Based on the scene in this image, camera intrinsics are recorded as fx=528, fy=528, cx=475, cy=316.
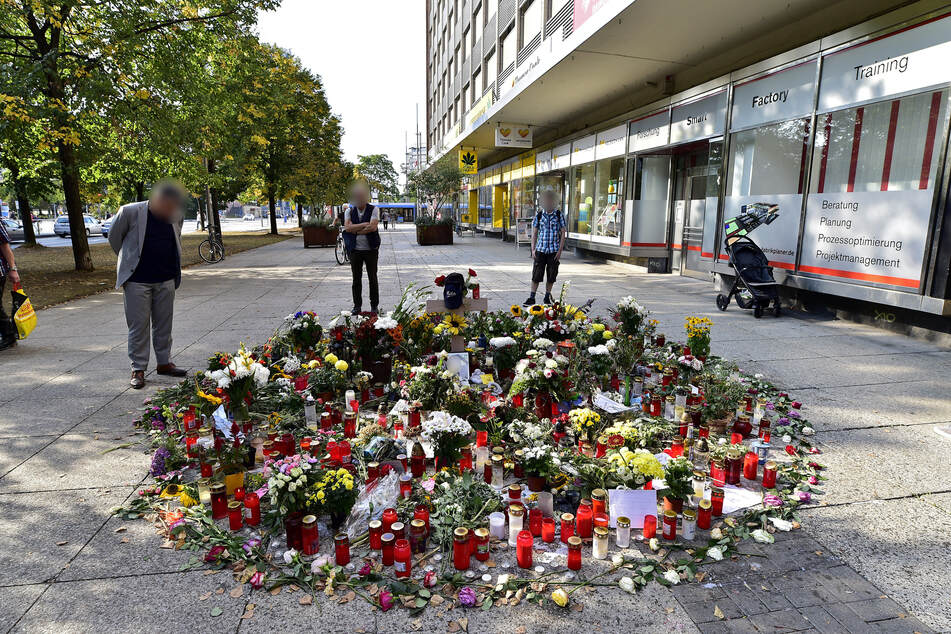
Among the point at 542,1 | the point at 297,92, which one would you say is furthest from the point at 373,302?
the point at 297,92

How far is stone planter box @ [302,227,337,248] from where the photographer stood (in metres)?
23.6

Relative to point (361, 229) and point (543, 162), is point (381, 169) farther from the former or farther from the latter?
point (361, 229)

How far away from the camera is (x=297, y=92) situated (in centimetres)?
2991

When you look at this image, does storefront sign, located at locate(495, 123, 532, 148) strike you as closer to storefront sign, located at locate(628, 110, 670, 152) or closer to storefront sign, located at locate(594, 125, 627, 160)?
storefront sign, located at locate(594, 125, 627, 160)

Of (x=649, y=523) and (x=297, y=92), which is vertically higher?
(x=297, y=92)

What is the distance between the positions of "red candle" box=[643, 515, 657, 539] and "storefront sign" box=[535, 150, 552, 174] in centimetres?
1884

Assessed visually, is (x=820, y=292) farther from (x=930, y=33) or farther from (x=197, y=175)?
(x=197, y=175)

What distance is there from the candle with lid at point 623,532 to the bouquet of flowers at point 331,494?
133 cm

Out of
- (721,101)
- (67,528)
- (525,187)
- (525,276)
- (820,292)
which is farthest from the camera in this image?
(525,187)

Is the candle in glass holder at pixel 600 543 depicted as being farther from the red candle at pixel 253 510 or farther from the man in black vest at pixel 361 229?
the man in black vest at pixel 361 229

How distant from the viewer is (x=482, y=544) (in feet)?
8.19

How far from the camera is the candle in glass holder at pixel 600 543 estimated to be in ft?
8.15

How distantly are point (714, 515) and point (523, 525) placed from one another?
1.04 m

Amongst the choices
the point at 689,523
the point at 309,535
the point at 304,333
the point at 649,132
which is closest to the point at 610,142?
the point at 649,132
